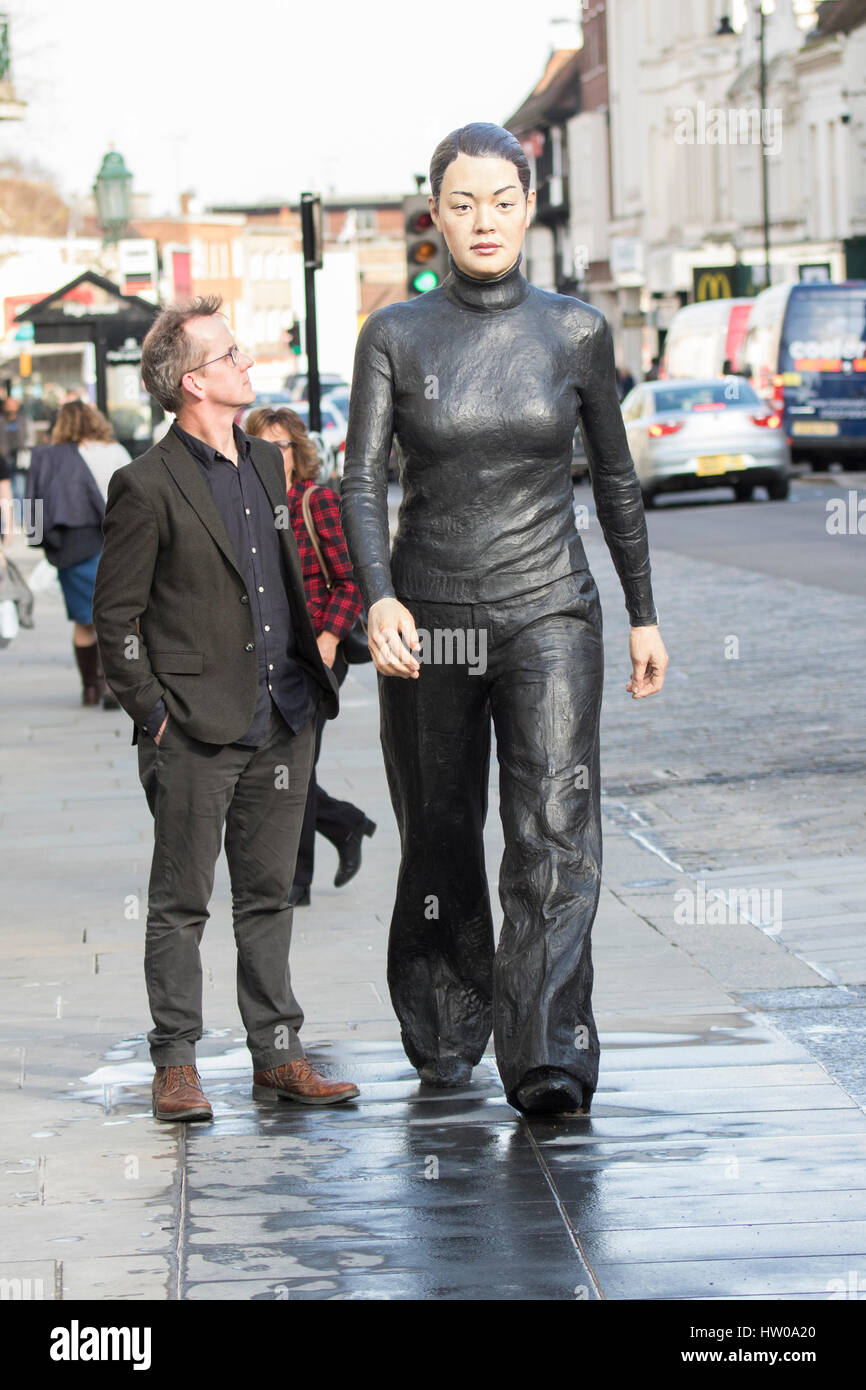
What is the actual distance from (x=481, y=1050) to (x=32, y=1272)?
155 cm

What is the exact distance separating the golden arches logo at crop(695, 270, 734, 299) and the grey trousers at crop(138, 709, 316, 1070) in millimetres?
46307

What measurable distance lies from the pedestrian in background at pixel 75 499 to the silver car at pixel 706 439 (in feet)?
52.9

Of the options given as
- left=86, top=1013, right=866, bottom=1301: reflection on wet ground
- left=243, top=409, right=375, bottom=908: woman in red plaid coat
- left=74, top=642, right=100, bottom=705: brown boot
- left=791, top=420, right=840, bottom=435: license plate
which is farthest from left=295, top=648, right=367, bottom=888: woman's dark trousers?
left=791, top=420, right=840, bottom=435: license plate

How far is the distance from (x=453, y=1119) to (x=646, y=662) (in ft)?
3.52

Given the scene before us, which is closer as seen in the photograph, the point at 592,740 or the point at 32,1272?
the point at 32,1272

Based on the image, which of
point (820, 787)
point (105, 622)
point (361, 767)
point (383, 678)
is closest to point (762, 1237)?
point (383, 678)

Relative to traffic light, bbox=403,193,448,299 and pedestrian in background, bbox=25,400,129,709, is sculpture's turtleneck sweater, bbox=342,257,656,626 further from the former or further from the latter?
traffic light, bbox=403,193,448,299

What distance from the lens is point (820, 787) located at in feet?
33.6

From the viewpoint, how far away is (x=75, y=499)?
13.8 meters

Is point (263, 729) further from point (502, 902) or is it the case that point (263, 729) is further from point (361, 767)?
point (361, 767)

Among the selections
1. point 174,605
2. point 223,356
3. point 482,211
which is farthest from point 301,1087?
point 482,211

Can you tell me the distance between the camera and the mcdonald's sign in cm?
5078

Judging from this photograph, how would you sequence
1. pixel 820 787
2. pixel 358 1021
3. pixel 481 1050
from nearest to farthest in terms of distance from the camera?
pixel 481 1050
pixel 358 1021
pixel 820 787

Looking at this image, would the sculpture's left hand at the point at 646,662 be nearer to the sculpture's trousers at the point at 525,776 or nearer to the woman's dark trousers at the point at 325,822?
the sculpture's trousers at the point at 525,776
